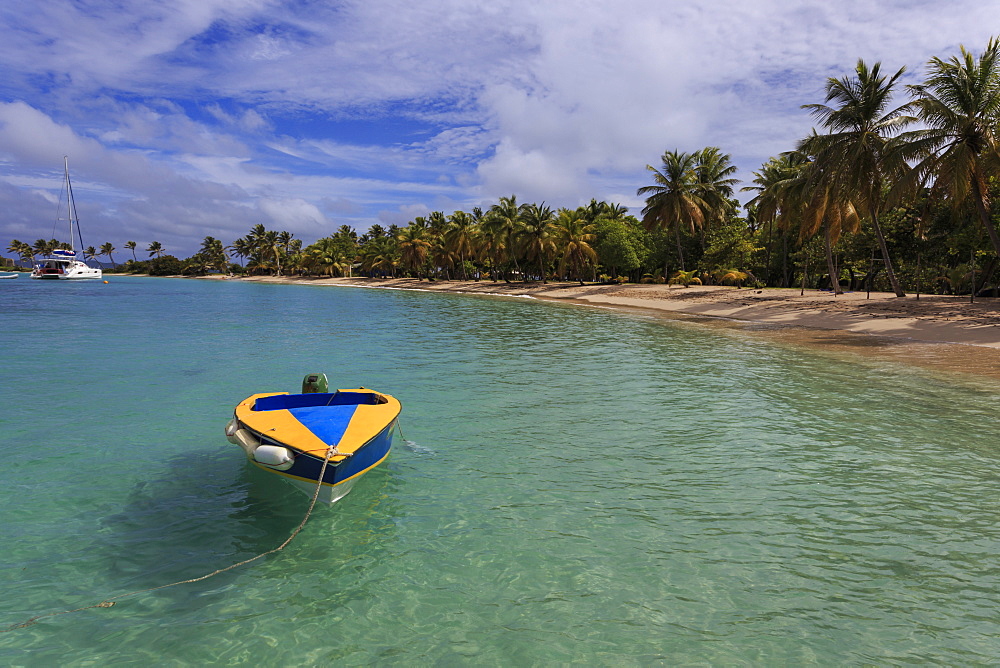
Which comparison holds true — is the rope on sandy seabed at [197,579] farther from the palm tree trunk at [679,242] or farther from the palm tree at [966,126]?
the palm tree trunk at [679,242]

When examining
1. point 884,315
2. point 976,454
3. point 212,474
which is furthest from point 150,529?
point 884,315

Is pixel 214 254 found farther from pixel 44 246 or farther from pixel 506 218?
pixel 506 218

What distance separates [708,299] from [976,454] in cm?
3771

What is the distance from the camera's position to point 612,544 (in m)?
6.30

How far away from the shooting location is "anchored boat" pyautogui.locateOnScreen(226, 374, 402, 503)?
627 cm

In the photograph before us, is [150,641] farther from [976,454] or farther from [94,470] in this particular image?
[976,454]

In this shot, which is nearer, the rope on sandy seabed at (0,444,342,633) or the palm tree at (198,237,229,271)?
the rope on sandy seabed at (0,444,342,633)

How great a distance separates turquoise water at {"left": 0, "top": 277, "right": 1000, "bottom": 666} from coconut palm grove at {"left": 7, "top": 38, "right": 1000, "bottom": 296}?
22.0 metres

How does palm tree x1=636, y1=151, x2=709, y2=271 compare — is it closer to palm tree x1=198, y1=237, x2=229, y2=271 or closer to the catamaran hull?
the catamaran hull

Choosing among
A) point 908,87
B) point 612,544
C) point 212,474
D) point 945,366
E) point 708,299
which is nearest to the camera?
point 612,544

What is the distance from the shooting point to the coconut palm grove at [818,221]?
27.6 m

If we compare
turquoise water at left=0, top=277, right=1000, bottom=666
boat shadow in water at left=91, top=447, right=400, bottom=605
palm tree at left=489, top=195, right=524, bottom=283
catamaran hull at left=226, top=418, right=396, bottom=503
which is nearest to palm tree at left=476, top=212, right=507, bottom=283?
palm tree at left=489, top=195, right=524, bottom=283

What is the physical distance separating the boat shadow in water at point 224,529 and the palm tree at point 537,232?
63558 millimetres

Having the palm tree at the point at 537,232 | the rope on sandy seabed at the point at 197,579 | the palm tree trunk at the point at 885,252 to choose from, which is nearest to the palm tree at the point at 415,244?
the palm tree at the point at 537,232
